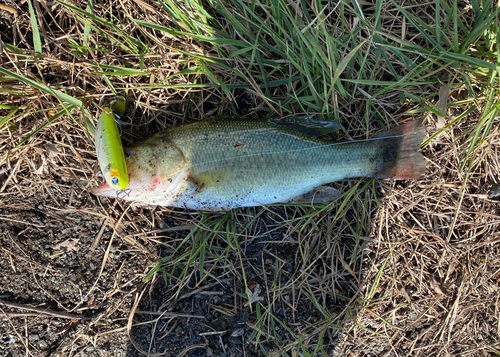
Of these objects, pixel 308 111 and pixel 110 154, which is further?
pixel 308 111

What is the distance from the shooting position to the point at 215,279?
2.89 meters

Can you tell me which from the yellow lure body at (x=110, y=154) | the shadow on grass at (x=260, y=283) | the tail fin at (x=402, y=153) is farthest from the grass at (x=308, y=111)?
the yellow lure body at (x=110, y=154)

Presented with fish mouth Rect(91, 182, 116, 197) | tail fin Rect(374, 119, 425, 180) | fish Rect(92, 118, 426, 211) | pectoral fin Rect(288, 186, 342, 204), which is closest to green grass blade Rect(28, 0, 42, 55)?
fish Rect(92, 118, 426, 211)

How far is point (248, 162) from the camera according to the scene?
2621 millimetres

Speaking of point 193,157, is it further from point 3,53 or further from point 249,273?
point 3,53

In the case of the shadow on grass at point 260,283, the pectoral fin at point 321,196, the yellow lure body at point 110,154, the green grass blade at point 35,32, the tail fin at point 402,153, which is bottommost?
the shadow on grass at point 260,283

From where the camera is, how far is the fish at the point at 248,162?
2.58m

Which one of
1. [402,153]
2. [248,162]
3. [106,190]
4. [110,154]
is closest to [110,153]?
[110,154]

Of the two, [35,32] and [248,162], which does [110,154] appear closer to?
[248,162]

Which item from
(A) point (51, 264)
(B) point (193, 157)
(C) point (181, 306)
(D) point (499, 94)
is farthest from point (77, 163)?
(D) point (499, 94)

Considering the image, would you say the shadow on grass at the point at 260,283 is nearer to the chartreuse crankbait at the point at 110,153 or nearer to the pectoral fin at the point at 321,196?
the pectoral fin at the point at 321,196

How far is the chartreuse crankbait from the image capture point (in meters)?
2.38

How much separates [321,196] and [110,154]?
6.21 ft

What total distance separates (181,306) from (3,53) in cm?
287
